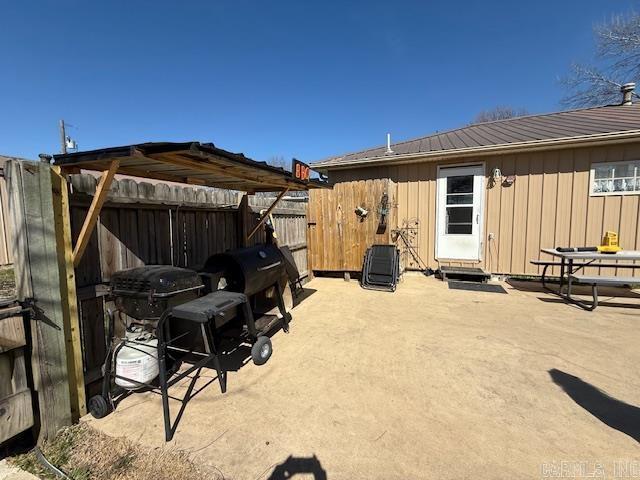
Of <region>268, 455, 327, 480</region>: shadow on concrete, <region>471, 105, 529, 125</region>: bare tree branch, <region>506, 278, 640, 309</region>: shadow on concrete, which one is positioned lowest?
<region>268, 455, 327, 480</region>: shadow on concrete

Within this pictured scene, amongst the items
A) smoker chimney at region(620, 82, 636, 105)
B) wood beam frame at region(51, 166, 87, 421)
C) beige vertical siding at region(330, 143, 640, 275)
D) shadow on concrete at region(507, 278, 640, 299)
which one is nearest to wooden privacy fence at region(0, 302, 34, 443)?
wood beam frame at region(51, 166, 87, 421)

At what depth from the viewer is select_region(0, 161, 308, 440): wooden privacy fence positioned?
6.10 feet

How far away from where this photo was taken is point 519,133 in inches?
261

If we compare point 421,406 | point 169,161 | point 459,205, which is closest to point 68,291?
point 169,161

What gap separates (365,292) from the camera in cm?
564

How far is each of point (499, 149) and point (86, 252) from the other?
266 inches

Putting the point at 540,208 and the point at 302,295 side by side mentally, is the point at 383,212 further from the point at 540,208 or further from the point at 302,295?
the point at 540,208

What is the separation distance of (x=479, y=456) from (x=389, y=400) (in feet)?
2.28

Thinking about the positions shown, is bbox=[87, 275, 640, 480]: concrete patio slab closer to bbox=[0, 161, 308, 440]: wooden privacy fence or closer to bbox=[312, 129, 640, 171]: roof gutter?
bbox=[0, 161, 308, 440]: wooden privacy fence

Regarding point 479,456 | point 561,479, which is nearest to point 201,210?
point 479,456

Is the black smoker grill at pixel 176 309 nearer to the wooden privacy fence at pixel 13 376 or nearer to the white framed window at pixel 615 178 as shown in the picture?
the wooden privacy fence at pixel 13 376

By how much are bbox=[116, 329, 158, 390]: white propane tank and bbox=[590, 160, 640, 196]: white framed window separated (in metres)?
7.57

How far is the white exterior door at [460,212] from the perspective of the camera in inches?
252

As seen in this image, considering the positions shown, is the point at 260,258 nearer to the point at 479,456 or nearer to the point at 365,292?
the point at 479,456
